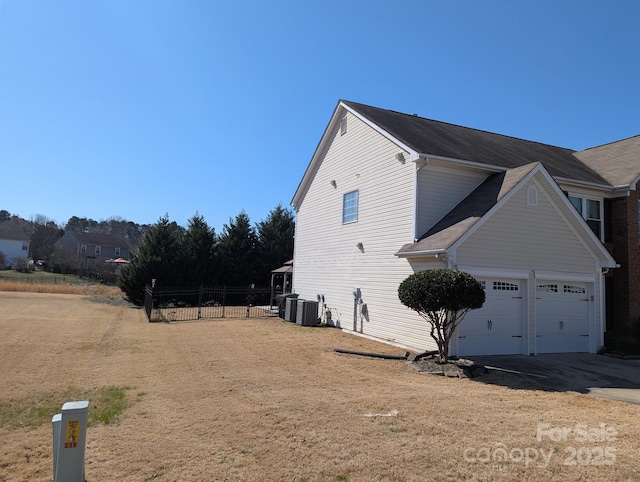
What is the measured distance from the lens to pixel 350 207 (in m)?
17.8

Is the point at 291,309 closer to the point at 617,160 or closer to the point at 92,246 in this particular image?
the point at 617,160

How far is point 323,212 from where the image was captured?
66.0ft

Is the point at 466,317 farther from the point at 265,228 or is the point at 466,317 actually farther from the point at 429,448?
the point at 265,228

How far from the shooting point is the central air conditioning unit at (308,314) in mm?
18266

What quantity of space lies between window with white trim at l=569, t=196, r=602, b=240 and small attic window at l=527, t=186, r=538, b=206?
420 cm

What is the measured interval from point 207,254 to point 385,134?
60.5 ft

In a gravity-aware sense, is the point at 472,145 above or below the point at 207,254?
above

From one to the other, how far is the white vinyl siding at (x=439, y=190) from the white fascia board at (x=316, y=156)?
656 cm

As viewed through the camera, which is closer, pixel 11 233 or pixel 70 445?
pixel 70 445

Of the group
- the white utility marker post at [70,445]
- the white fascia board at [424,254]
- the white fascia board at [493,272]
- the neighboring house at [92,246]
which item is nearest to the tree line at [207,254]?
the white fascia board at [424,254]

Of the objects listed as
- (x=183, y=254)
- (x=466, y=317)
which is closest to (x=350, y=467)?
(x=466, y=317)

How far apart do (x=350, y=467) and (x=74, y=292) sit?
121 ft

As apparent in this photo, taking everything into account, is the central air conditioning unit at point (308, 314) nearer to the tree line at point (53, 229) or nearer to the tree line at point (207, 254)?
the tree line at point (207, 254)

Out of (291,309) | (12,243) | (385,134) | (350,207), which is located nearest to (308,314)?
(291,309)
